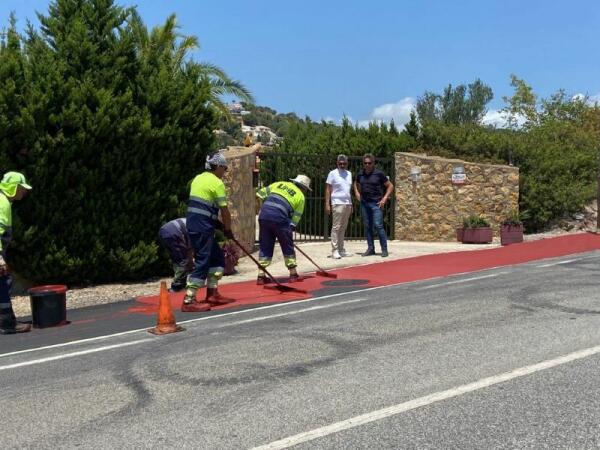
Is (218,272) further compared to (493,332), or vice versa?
(218,272)

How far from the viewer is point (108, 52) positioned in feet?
33.3

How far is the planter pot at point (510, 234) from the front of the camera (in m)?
14.4

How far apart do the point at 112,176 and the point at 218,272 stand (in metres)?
3.08

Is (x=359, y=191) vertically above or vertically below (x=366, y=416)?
above

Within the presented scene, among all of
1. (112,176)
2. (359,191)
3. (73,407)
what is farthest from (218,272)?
(359,191)

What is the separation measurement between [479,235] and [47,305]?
33.6 feet

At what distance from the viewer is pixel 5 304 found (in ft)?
23.0

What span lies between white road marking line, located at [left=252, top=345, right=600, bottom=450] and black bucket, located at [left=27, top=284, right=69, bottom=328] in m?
4.77

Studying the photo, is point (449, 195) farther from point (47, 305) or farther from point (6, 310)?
point (6, 310)

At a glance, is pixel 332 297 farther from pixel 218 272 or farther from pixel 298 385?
pixel 298 385

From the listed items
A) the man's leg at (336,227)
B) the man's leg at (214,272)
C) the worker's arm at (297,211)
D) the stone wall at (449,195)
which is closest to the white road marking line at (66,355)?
the man's leg at (214,272)

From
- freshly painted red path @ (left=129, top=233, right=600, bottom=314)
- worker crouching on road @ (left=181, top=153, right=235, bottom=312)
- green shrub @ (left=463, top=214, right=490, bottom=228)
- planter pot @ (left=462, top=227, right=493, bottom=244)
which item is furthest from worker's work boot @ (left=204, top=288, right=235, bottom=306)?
green shrub @ (left=463, top=214, right=490, bottom=228)

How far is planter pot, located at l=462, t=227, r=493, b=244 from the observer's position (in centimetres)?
1454

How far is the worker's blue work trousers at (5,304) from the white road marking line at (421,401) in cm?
472
